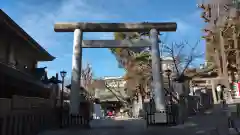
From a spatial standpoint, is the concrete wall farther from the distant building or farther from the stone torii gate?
the stone torii gate

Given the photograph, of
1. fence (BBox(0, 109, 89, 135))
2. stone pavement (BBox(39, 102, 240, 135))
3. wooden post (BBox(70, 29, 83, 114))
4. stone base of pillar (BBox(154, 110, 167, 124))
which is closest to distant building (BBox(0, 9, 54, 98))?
fence (BBox(0, 109, 89, 135))

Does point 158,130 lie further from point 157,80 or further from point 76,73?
point 76,73

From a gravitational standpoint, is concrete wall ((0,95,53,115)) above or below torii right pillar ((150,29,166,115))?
below

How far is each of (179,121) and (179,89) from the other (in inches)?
134

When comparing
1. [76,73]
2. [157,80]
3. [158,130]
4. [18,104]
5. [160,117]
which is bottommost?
[158,130]

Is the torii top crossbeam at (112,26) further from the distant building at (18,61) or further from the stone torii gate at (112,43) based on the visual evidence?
the distant building at (18,61)

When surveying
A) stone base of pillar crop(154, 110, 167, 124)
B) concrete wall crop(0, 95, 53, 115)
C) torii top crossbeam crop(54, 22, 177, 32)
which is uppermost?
torii top crossbeam crop(54, 22, 177, 32)

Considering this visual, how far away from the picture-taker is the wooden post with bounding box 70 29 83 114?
55.2 feet

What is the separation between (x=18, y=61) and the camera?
18.1 m

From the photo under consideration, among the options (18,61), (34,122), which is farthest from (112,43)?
(34,122)

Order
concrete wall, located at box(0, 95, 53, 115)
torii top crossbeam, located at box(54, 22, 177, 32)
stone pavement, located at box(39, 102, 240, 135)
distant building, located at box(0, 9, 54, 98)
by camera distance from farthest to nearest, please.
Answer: torii top crossbeam, located at box(54, 22, 177, 32) < distant building, located at box(0, 9, 54, 98) < stone pavement, located at box(39, 102, 240, 135) < concrete wall, located at box(0, 95, 53, 115)

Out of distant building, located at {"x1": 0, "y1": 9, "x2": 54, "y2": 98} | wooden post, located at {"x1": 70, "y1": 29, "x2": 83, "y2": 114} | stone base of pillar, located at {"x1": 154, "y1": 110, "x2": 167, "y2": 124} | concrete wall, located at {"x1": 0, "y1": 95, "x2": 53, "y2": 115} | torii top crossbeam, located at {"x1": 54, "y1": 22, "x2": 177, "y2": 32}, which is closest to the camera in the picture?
concrete wall, located at {"x1": 0, "y1": 95, "x2": 53, "y2": 115}

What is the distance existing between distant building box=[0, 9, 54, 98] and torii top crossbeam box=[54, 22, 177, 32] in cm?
225

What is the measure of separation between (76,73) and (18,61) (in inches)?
167
